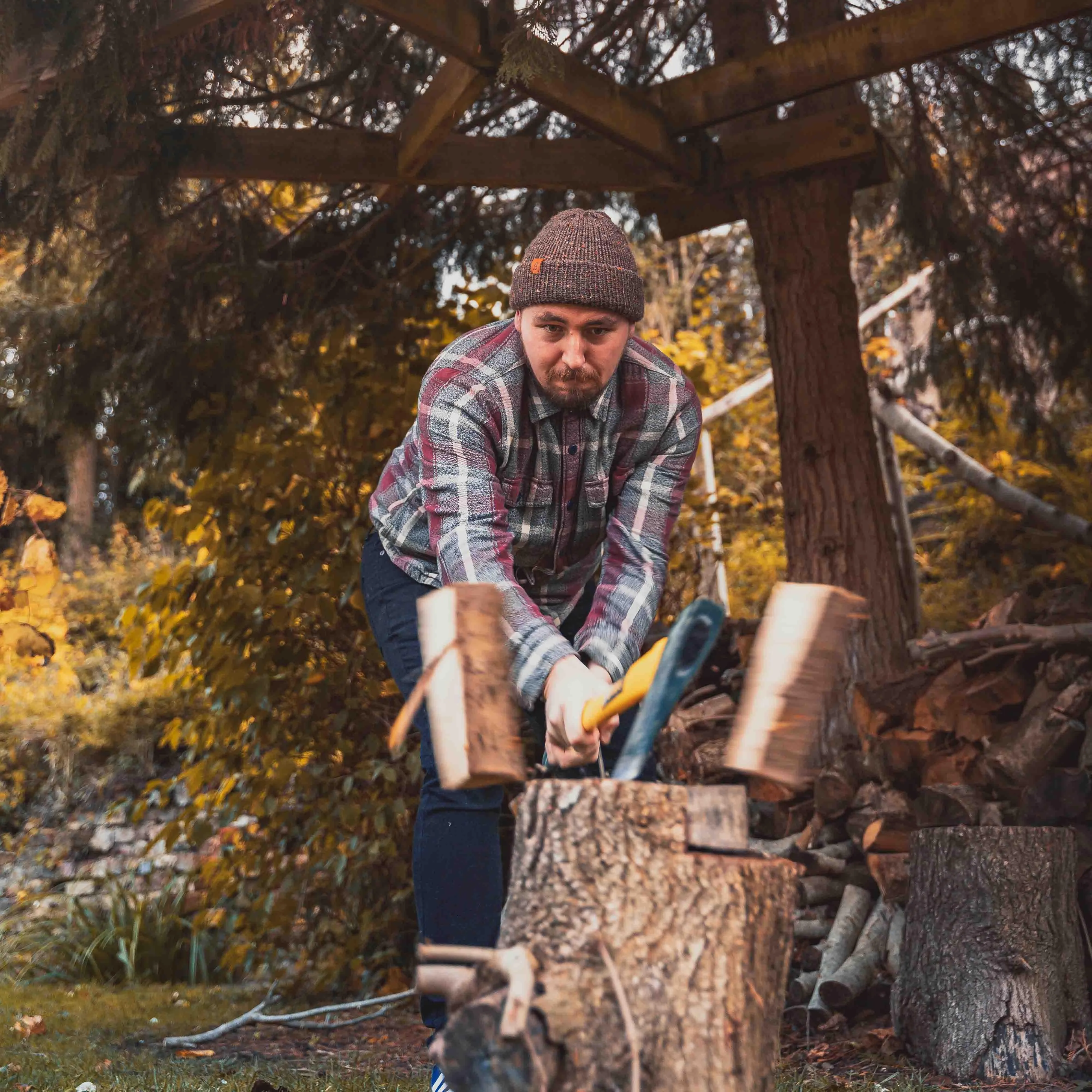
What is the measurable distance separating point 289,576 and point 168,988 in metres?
1.99

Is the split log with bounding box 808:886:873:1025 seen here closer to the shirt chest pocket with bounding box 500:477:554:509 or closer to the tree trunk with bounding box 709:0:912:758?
the tree trunk with bounding box 709:0:912:758

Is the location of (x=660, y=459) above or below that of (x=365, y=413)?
below

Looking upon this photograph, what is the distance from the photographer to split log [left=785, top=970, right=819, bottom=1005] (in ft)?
10.5

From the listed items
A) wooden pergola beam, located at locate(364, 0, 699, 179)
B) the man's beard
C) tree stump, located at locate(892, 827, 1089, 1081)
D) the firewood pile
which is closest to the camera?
the man's beard

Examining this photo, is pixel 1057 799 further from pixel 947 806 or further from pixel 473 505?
pixel 473 505

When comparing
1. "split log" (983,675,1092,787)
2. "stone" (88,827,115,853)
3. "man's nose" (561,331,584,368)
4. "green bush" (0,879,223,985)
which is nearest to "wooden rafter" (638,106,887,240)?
"split log" (983,675,1092,787)

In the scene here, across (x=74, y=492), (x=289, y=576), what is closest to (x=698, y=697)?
(x=289, y=576)

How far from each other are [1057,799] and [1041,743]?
0.77 ft

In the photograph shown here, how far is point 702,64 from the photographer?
16.4 ft

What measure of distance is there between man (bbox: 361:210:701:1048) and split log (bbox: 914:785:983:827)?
1.43m

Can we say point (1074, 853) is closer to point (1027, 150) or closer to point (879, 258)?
point (1027, 150)

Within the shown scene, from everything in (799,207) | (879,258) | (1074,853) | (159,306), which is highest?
(879,258)

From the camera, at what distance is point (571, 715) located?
163cm

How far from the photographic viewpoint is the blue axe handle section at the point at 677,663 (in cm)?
144
